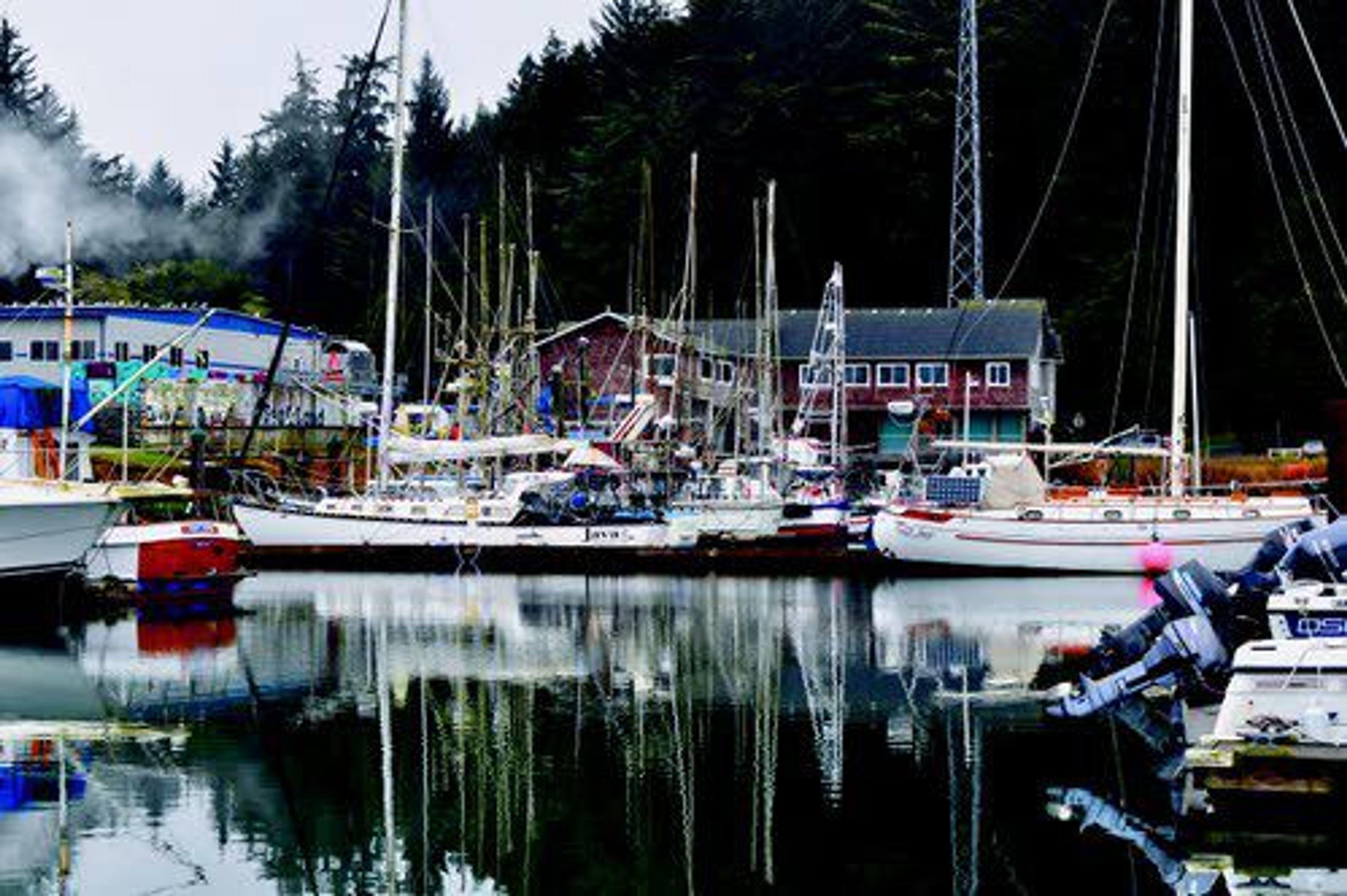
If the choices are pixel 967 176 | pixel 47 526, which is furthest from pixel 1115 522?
pixel 967 176

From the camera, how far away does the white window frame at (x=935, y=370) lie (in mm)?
76125

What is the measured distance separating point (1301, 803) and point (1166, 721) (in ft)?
22.6

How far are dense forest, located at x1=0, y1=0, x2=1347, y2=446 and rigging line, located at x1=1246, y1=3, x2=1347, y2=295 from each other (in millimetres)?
345

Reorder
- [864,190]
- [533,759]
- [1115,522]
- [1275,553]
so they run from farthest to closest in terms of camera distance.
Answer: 1. [864,190]
2. [1115,522]
3. [1275,553]
4. [533,759]

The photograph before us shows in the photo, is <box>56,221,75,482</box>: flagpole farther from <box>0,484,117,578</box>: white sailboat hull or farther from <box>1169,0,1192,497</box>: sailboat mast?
<box>1169,0,1192,497</box>: sailboat mast

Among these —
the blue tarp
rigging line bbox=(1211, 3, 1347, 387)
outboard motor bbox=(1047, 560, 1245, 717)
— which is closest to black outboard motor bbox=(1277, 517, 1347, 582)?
outboard motor bbox=(1047, 560, 1245, 717)

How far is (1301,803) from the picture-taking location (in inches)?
707

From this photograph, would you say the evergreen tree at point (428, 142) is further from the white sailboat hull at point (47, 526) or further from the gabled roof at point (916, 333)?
the white sailboat hull at point (47, 526)

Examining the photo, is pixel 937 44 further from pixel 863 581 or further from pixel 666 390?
pixel 863 581

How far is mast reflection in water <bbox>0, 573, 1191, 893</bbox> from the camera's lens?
16.9 meters

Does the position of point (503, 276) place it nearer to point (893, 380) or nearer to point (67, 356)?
point (893, 380)

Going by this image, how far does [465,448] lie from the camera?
5612cm

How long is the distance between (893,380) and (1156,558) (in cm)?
2865

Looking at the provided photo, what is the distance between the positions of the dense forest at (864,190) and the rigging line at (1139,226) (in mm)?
391
